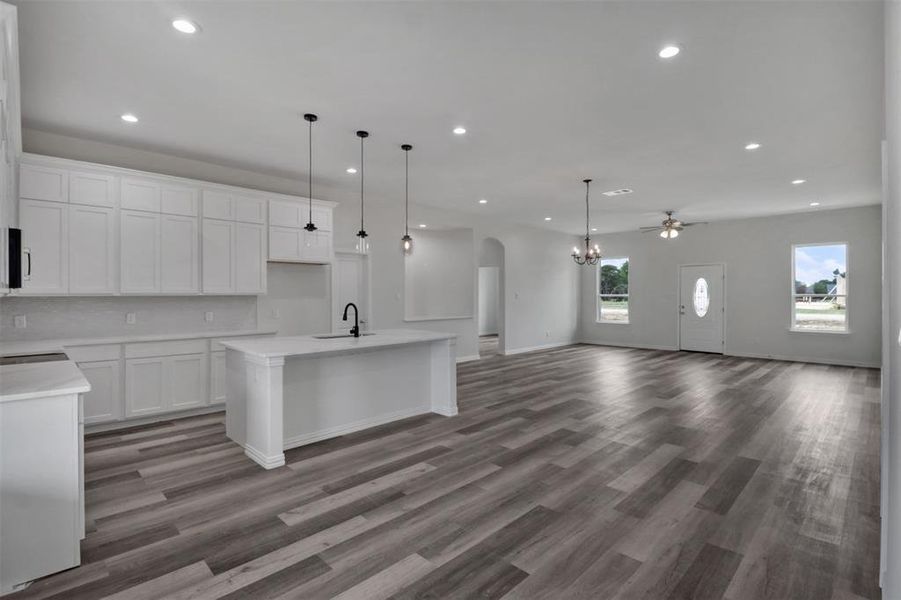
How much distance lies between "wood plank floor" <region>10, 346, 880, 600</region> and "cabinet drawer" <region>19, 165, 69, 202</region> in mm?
2294

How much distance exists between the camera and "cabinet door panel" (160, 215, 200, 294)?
4676 millimetres

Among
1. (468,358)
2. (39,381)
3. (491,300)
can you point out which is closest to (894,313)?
(39,381)

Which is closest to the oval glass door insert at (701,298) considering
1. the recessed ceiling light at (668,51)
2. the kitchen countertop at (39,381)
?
the recessed ceiling light at (668,51)

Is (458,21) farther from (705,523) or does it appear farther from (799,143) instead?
(799,143)

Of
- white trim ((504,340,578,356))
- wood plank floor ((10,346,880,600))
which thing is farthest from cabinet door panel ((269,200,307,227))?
white trim ((504,340,578,356))

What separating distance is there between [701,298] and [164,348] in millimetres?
10027

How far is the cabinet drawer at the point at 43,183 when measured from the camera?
3904 millimetres

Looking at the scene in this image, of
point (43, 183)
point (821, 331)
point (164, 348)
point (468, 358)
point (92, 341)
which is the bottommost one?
point (468, 358)

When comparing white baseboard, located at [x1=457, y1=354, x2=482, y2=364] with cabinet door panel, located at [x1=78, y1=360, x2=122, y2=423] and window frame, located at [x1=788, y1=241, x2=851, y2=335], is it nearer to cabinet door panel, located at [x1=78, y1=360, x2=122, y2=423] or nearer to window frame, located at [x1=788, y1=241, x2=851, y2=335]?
cabinet door panel, located at [x1=78, y1=360, x2=122, y2=423]

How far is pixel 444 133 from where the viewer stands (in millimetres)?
4289

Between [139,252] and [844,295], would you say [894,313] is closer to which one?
[139,252]

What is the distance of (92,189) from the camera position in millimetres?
4266

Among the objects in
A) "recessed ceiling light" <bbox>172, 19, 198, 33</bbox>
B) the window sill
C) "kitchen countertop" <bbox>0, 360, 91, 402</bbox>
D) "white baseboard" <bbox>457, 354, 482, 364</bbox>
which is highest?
"recessed ceiling light" <bbox>172, 19, 198, 33</bbox>

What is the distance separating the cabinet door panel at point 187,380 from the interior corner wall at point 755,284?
931 centimetres
